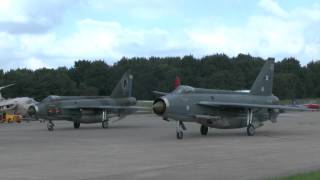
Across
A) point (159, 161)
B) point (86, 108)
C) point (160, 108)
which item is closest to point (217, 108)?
point (160, 108)

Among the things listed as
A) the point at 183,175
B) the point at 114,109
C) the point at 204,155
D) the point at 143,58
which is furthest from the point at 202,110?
the point at 143,58

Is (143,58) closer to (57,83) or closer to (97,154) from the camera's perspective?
(57,83)

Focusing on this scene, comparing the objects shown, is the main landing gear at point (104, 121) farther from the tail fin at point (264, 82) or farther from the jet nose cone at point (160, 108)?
the jet nose cone at point (160, 108)

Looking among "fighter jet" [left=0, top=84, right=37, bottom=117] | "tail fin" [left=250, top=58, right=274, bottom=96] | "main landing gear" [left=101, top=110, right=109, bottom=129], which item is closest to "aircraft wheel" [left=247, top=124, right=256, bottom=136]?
"tail fin" [left=250, top=58, right=274, bottom=96]

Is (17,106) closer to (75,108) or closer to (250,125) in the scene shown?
(75,108)

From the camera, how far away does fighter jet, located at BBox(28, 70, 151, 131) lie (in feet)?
118

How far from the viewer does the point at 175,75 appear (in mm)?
149125

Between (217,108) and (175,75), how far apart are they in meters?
122

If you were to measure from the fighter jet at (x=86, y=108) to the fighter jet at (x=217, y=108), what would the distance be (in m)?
11.1

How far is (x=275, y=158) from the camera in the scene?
15.7 m

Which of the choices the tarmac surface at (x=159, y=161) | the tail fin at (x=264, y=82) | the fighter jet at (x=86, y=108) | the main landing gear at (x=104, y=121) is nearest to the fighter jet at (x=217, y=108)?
the tail fin at (x=264, y=82)

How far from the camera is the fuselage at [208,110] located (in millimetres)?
25688

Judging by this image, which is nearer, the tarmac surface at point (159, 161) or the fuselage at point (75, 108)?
the tarmac surface at point (159, 161)

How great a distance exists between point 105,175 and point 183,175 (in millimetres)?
1686
